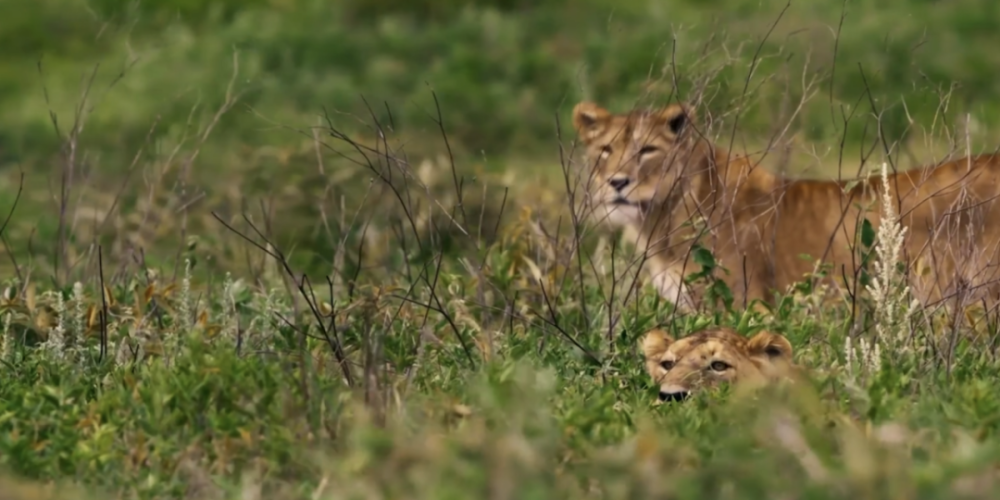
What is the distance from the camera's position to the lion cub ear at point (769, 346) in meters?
5.29

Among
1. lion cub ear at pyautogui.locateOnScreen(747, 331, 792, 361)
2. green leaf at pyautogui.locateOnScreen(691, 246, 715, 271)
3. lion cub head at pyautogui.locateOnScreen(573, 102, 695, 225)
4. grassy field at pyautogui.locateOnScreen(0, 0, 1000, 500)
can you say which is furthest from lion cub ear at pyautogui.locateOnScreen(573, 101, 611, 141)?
lion cub ear at pyautogui.locateOnScreen(747, 331, 792, 361)

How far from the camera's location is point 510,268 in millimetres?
6867

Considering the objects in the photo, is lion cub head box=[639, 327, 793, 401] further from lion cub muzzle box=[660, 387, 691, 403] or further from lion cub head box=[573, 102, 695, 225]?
lion cub head box=[573, 102, 695, 225]

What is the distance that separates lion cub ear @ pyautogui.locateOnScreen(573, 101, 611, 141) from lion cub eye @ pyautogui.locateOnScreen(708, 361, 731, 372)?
2978mm

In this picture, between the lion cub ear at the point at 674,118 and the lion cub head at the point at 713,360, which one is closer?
the lion cub head at the point at 713,360

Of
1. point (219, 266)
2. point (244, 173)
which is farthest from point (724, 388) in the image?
point (244, 173)

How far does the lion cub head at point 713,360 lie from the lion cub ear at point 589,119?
2787 millimetres

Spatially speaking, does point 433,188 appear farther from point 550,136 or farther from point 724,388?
point 724,388

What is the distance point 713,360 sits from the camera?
522cm

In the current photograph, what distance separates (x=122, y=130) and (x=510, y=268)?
21.8 ft

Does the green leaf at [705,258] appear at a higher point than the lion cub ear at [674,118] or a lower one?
lower

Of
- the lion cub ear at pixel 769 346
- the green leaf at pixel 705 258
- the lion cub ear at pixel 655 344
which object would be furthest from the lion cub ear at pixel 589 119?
the lion cub ear at pixel 769 346

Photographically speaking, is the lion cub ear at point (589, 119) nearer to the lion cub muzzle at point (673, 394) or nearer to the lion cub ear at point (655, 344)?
the lion cub ear at point (655, 344)

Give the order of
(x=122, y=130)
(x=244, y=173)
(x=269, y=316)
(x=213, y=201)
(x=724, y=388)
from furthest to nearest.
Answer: (x=122, y=130)
(x=244, y=173)
(x=213, y=201)
(x=269, y=316)
(x=724, y=388)
